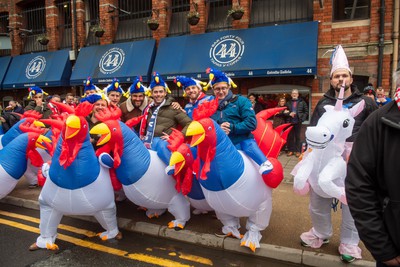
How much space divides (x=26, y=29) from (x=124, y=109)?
1454cm

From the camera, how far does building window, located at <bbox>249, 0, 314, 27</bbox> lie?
35.1ft

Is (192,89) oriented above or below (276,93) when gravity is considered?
above

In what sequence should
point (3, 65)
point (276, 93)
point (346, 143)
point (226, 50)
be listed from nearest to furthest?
point (346, 143) < point (276, 93) < point (226, 50) < point (3, 65)

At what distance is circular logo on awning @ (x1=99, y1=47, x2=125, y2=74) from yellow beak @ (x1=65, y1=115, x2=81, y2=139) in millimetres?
9893

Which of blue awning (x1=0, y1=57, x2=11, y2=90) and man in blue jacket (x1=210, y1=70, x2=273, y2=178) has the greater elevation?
blue awning (x1=0, y1=57, x2=11, y2=90)

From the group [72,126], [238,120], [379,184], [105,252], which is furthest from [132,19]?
[379,184]

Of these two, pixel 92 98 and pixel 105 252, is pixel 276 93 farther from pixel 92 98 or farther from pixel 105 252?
pixel 105 252

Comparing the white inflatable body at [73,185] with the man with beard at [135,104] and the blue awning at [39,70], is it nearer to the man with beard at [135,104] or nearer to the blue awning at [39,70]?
the man with beard at [135,104]

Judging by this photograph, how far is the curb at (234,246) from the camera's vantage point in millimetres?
3539

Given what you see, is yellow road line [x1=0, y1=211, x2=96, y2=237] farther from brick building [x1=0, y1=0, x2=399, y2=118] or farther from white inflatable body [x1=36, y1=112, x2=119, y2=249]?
brick building [x1=0, y1=0, x2=399, y2=118]

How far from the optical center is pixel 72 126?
3.48 metres

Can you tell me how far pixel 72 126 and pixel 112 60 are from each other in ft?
34.3

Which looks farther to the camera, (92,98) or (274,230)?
(92,98)

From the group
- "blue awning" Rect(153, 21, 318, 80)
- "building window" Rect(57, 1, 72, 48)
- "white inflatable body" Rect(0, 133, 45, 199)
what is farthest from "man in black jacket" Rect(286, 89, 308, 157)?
"building window" Rect(57, 1, 72, 48)
